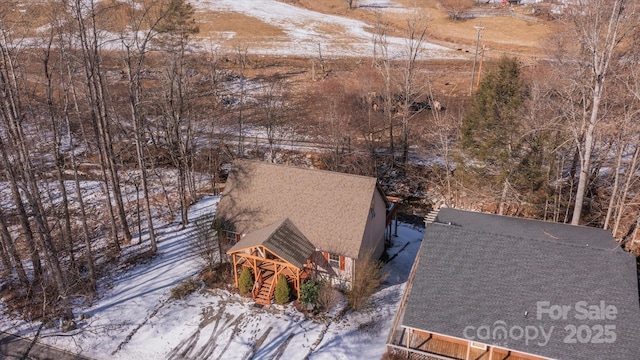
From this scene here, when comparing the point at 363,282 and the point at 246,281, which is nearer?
the point at 363,282

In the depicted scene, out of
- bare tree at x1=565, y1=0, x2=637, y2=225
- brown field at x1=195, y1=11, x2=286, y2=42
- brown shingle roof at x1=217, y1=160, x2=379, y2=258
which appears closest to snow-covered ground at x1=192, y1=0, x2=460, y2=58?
brown field at x1=195, y1=11, x2=286, y2=42

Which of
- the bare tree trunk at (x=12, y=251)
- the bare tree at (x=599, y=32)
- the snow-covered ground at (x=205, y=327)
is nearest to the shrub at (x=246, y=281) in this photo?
the snow-covered ground at (x=205, y=327)

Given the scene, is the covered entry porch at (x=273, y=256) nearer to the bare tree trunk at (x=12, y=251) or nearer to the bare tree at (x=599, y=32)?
the bare tree trunk at (x=12, y=251)

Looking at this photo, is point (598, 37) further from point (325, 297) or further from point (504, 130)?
point (325, 297)

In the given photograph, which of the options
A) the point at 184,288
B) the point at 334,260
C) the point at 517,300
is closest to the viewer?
the point at 517,300

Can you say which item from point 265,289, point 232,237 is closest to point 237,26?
point 232,237

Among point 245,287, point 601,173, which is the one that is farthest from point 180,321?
point 601,173
